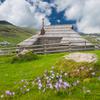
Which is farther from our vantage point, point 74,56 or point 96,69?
point 74,56

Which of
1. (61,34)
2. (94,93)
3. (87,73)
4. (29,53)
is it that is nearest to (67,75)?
(87,73)

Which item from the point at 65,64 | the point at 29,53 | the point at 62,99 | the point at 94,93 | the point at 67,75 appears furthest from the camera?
the point at 29,53

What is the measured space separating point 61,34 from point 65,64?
42.8 meters

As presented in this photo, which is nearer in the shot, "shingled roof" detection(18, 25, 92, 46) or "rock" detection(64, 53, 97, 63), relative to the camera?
"rock" detection(64, 53, 97, 63)

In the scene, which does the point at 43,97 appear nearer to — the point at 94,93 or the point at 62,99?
the point at 62,99

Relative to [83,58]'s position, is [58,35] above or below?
below

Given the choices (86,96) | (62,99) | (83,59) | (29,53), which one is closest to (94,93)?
(86,96)

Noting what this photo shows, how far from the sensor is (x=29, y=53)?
32.0 m

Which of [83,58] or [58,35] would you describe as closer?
[83,58]

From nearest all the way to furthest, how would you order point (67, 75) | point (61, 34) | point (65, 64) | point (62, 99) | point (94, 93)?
A: point (62, 99) → point (94, 93) → point (67, 75) → point (65, 64) → point (61, 34)

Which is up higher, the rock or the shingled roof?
the rock

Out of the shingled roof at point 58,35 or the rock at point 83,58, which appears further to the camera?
the shingled roof at point 58,35

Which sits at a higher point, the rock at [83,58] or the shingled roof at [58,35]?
the rock at [83,58]

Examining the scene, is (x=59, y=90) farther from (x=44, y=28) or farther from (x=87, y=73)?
(x=44, y=28)
